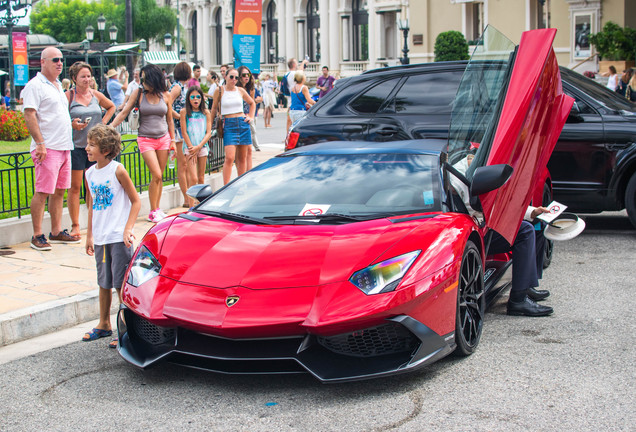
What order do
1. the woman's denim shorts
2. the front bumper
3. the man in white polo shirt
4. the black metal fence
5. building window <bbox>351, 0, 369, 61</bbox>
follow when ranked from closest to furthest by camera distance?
the front bumper → the man in white polo shirt → the black metal fence → the woman's denim shorts → building window <bbox>351, 0, 369, 61</bbox>

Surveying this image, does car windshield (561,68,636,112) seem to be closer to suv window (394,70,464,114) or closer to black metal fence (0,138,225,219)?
suv window (394,70,464,114)

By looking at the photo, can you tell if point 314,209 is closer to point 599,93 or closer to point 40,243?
point 40,243

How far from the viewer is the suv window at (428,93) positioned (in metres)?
8.51

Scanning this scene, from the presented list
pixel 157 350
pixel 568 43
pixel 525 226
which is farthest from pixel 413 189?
pixel 568 43

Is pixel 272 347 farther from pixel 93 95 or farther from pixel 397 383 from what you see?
pixel 93 95

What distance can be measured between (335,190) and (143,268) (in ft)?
4.39

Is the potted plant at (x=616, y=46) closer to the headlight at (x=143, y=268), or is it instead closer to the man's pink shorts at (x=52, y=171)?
the man's pink shorts at (x=52, y=171)

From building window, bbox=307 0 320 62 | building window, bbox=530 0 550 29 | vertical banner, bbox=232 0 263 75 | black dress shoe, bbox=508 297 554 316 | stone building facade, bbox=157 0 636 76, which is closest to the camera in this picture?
black dress shoe, bbox=508 297 554 316

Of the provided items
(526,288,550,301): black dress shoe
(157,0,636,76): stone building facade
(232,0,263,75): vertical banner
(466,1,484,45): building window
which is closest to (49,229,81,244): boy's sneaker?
(526,288,550,301): black dress shoe

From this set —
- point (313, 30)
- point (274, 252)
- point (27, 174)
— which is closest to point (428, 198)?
point (274, 252)

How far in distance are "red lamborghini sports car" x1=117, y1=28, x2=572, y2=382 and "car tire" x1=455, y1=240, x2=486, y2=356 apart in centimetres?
1

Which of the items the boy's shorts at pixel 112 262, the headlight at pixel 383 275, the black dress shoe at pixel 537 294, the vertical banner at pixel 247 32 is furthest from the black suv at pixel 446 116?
the vertical banner at pixel 247 32

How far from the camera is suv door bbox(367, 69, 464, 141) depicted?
27.6 feet

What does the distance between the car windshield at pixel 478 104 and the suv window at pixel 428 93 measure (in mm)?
2159
